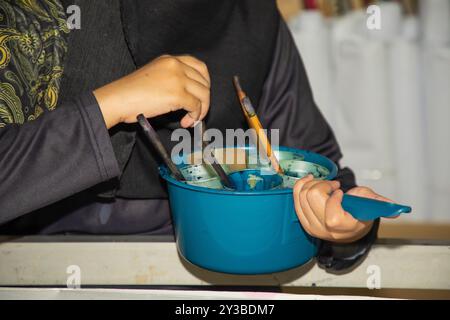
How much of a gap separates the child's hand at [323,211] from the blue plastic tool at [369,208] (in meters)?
0.01

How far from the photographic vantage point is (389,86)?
4.62ft

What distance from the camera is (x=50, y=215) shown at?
A: 0.75 metres

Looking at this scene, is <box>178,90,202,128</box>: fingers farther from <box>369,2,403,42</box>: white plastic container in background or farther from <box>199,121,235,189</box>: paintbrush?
<box>369,2,403,42</box>: white plastic container in background

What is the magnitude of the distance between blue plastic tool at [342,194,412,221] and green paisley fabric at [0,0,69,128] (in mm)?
355

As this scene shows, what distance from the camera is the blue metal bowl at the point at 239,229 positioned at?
485 mm

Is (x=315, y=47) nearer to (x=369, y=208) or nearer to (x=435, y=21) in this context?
(x=435, y=21)

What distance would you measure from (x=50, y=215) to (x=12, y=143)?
0.27m

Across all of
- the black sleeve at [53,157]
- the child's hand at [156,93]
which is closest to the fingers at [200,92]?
the child's hand at [156,93]

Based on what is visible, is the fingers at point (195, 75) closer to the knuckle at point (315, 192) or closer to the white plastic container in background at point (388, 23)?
the knuckle at point (315, 192)

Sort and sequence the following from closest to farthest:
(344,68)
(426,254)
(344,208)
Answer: (344,208) < (426,254) < (344,68)

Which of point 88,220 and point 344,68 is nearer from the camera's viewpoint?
point 88,220

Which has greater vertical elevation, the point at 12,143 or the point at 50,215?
the point at 12,143
